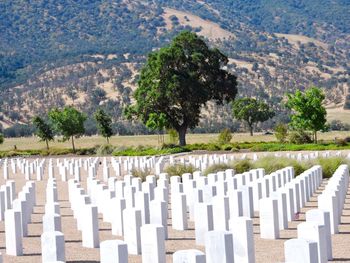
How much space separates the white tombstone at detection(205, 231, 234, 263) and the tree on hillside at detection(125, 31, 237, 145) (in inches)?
2094

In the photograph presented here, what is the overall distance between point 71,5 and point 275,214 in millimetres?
184960

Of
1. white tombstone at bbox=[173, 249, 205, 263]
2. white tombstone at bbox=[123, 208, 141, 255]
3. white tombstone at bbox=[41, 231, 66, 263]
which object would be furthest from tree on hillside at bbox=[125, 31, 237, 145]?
white tombstone at bbox=[173, 249, 205, 263]

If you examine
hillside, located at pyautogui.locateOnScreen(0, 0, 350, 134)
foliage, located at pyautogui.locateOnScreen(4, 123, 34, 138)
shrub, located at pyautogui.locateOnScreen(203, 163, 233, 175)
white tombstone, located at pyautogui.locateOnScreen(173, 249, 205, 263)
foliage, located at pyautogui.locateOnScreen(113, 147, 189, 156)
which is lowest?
foliage, located at pyautogui.locateOnScreen(113, 147, 189, 156)

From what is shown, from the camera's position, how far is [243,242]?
1076 cm

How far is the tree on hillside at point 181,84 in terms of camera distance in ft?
209

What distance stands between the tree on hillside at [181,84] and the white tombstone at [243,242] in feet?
169

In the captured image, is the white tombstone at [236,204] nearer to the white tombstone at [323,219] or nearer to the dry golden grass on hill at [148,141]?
the white tombstone at [323,219]

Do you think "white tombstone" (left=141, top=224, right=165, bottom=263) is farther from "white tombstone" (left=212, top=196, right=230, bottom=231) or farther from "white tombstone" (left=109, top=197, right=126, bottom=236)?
"white tombstone" (left=109, top=197, right=126, bottom=236)

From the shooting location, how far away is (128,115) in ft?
216

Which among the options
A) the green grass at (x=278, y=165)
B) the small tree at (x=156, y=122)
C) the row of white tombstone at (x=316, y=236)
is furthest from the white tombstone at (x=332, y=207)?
the small tree at (x=156, y=122)

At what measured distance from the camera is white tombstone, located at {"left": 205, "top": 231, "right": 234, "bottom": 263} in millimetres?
9109

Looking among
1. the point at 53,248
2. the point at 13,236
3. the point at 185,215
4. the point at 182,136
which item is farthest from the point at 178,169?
the point at 182,136

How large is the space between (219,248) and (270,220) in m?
4.92

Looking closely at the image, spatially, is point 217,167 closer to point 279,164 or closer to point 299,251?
point 279,164
